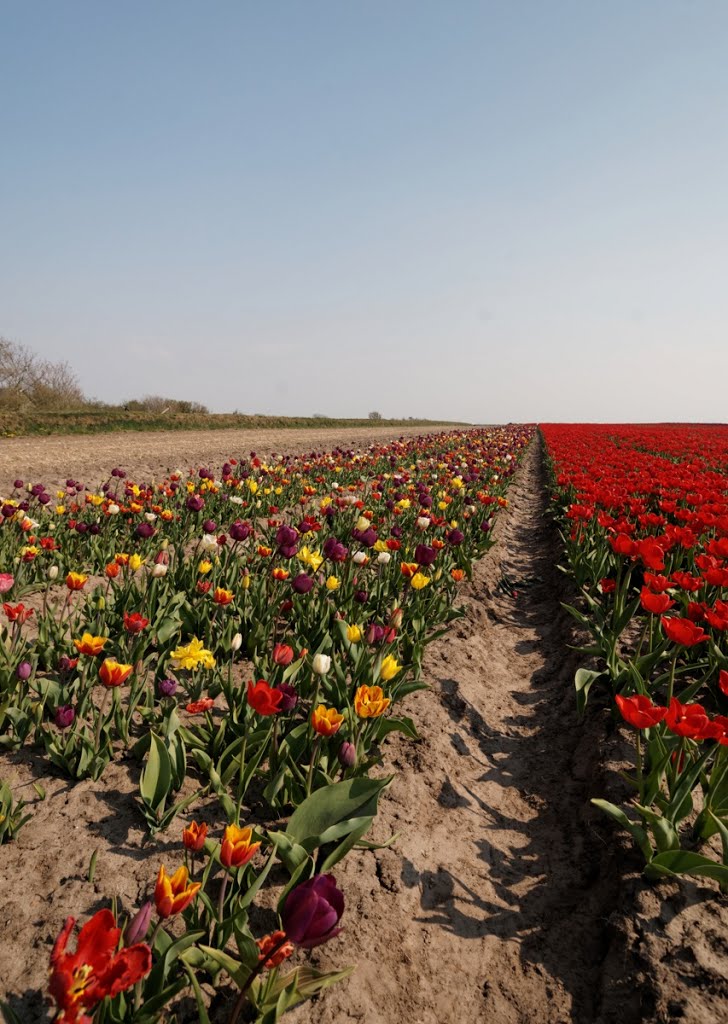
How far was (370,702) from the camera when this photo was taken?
2443mm

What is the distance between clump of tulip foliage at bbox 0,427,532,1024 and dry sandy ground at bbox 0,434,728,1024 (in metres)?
0.16

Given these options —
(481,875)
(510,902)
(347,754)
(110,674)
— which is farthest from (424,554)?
(110,674)

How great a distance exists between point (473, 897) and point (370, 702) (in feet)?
3.14

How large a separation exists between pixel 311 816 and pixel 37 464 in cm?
1169

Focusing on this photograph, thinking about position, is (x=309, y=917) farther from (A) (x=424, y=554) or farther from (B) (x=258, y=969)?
(A) (x=424, y=554)

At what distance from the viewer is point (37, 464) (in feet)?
37.8

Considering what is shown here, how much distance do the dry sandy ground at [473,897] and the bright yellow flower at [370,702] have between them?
66 centimetres

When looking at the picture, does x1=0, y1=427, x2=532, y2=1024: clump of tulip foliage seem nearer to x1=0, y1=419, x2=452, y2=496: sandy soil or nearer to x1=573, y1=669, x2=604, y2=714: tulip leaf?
x1=573, y1=669, x2=604, y2=714: tulip leaf

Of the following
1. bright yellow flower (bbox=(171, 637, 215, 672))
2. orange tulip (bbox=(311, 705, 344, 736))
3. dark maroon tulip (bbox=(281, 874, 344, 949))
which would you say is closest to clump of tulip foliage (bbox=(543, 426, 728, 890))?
orange tulip (bbox=(311, 705, 344, 736))

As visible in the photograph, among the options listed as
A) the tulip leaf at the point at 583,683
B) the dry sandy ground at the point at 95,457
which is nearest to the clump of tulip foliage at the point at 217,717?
the tulip leaf at the point at 583,683

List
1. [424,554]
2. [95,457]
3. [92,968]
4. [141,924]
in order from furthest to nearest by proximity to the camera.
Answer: [95,457]
[424,554]
[141,924]
[92,968]

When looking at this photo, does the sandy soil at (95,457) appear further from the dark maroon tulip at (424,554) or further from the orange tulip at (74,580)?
the dark maroon tulip at (424,554)

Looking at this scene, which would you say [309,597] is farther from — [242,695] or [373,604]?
[242,695]

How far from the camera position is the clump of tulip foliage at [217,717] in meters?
1.58
